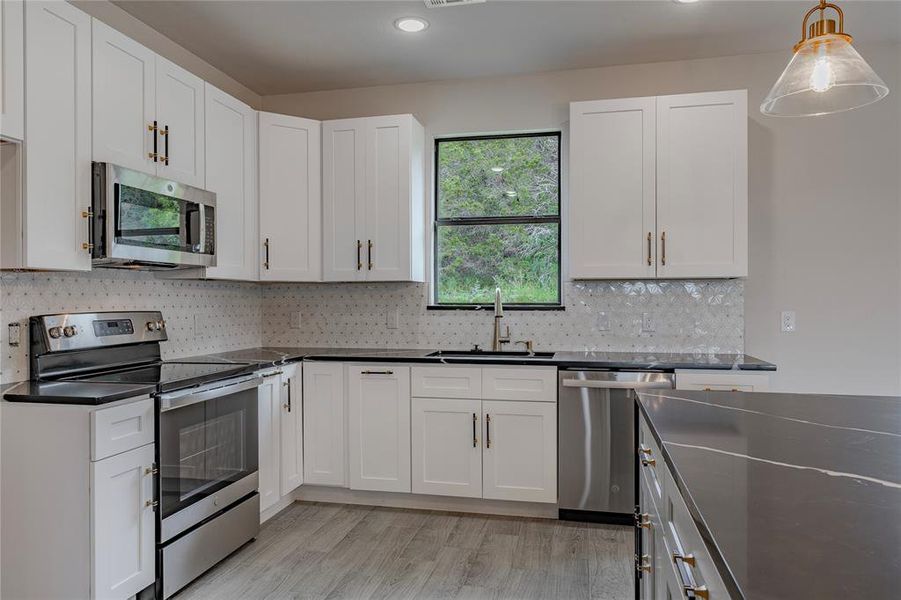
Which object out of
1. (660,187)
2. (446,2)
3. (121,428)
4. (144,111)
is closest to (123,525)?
(121,428)

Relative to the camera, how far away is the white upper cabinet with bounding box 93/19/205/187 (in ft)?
7.80

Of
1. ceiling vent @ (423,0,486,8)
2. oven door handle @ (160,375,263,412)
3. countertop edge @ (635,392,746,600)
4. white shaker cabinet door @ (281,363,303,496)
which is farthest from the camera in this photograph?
white shaker cabinet door @ (281,363,303,496)

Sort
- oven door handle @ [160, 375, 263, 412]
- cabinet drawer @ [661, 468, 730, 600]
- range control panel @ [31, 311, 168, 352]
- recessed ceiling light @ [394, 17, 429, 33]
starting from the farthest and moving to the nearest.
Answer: recessed ceiling light @ [394, 17, 429, 33]
range control panel @ [31, 311, 168, 352]
oven door handle @ [160, 375, 263, 412]
cabinet drawer @ [661, 468, 730, 600]

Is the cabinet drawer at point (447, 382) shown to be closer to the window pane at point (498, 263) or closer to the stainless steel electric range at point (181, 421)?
A: the window pane at point (498, 263)

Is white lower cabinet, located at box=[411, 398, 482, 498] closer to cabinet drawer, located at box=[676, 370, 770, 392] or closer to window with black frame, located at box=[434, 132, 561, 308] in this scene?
window with black frame, located at box=[434, 132, 561, 308]

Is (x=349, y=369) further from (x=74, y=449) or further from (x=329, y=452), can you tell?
(x=74, y=449)

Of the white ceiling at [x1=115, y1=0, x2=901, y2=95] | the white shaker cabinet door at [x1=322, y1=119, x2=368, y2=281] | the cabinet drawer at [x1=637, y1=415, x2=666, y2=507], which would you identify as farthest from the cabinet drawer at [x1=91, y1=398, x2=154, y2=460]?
the white ceiling at [x1=115, y1=0, x2=901, y2=95]

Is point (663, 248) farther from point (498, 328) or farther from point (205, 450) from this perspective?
point (205, 450)

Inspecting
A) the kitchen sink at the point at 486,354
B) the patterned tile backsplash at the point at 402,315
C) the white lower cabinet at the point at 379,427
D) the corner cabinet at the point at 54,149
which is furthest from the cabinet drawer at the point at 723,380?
the corner cabinet at the point at 54,149

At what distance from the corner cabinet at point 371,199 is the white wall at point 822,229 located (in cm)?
154

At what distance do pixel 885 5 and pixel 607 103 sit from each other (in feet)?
4.51

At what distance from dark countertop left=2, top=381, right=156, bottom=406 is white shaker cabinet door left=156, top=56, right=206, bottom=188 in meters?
1.06

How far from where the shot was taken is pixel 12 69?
199 centimetres

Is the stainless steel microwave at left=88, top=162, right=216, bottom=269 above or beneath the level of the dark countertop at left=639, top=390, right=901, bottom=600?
above
